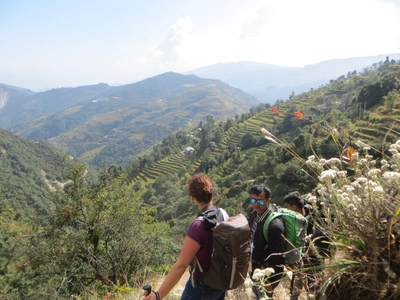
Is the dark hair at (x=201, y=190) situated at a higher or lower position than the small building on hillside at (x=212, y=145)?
higher

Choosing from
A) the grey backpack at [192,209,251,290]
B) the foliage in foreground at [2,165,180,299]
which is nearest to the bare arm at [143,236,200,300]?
the grey backpack at [192,209,251,290]

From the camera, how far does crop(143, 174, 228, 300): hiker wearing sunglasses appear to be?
189 cm

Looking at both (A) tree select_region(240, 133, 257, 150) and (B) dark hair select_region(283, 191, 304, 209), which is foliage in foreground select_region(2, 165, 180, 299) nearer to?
(B) dark hair select_region(283, 191, 304, 209)

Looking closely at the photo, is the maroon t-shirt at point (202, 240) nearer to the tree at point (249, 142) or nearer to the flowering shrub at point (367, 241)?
the flowering shrub at point (367, 241)

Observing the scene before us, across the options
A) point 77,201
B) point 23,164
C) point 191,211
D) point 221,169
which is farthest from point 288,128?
point 23,164

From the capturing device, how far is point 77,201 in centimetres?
934

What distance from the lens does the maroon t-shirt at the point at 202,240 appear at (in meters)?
1.90

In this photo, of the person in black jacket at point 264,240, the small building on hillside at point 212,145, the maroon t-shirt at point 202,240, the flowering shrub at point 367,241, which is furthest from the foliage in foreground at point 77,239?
the small building on hillside at point 212,145

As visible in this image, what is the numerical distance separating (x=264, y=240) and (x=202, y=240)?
939mm

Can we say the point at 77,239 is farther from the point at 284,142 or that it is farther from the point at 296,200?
the point at 284,142

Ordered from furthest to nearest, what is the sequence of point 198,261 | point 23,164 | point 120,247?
point 23,164
point 120,247
point 198,261

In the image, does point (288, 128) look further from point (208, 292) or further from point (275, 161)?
point (208, 292)

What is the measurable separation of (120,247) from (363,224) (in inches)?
284

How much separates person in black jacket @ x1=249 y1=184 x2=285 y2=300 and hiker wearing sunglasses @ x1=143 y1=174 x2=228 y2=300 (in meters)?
0.53
